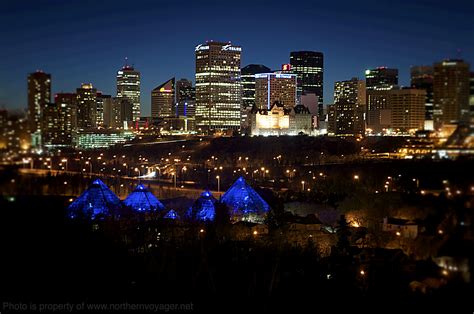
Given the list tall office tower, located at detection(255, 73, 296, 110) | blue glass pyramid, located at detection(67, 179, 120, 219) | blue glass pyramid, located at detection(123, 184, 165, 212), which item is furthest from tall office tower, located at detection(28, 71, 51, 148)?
tall office tower, located at detection(255, 73, 296, 110)

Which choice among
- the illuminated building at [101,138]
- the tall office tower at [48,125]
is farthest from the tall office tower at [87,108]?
the tall office tower at [48,125]

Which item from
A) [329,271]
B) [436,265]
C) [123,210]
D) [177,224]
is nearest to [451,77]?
[436,265]

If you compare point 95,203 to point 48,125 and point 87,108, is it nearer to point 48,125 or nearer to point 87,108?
point 48,125

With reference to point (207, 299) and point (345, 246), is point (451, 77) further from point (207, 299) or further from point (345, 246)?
point (207, 299)

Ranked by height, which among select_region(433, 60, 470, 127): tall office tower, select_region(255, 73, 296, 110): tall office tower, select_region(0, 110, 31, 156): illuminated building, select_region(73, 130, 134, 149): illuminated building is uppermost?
select_region(255, 73, 296, 110): tall office tower

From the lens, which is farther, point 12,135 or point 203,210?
point 203,210

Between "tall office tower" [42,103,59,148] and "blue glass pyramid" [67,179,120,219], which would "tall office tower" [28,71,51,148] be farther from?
"blue glass pyramid" [67,179,120,219]

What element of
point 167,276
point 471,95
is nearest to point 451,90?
point 471,95
